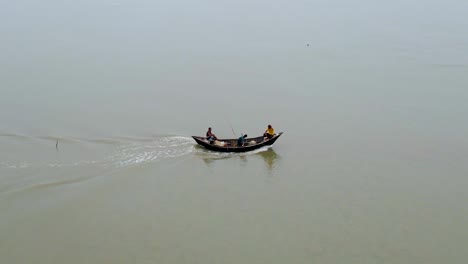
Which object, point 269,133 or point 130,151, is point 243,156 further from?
point 130,151

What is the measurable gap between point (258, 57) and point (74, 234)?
1326 cm

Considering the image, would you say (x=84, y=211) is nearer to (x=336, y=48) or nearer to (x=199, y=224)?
(x=199, y=224)

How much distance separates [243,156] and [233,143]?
45 centimetres

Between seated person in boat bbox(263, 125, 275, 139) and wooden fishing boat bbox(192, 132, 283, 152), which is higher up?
seated person in boat bbox(263, 125, 275, 139)

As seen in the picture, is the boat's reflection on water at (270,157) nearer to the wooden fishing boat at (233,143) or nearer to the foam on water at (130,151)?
the wooden fishing boat at (233,143)

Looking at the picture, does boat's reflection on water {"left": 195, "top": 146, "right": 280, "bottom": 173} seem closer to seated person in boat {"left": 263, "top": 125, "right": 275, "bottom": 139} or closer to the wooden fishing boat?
the wooden fishing boat

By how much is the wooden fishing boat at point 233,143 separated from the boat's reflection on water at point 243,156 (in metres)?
0.12

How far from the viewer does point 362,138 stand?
13.5 meters

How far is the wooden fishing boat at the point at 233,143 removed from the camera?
12.3 m

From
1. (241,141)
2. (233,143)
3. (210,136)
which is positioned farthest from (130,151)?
(241,141)

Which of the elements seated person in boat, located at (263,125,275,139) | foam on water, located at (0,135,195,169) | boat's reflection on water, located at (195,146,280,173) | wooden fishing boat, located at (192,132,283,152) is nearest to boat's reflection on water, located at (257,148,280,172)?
boat's reflection on water, located at (195,146,280,173)

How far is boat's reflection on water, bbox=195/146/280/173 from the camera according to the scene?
12.1 m

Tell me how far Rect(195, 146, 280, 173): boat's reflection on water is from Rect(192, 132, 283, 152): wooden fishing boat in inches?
4.9

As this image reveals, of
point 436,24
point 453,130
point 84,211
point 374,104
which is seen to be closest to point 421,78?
point 374,104
